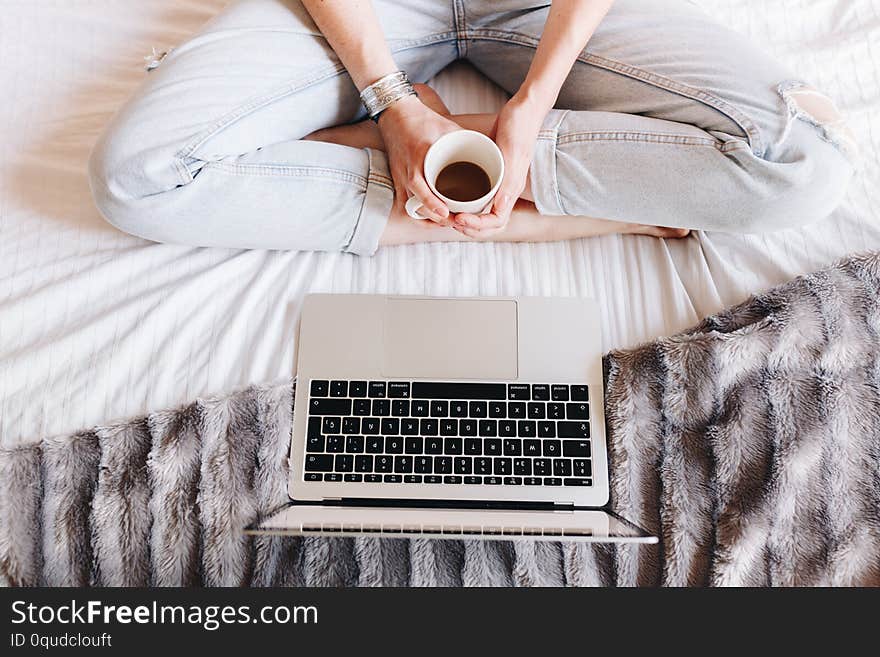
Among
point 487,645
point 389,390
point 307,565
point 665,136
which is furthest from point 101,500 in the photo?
point 665,136

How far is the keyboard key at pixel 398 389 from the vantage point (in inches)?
34.9

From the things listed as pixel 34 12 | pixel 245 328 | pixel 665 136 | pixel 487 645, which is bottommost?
pixel 487 645

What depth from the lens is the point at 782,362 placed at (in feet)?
2.84

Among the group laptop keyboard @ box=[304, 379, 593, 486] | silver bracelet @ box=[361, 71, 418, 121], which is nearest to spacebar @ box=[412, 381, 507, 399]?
laptop keyboard @ box=[304, 379, 593, 486]

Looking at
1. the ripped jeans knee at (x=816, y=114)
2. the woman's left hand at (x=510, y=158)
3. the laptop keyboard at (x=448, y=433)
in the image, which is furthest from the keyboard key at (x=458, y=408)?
the ripped jeans knee at (x=816, y=114)

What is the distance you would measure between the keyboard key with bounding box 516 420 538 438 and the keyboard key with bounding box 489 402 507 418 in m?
0.02

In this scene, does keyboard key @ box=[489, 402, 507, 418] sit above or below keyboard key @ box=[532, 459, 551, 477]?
above

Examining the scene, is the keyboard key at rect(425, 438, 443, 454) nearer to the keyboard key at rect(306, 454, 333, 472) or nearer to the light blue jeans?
the keyboard key at rect(306, 454, 333, 472)

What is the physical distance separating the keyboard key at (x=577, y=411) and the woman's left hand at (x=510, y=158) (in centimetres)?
26

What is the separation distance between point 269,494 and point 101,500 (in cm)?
22

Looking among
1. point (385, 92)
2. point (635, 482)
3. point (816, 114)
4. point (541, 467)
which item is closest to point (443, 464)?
point (541, 467)

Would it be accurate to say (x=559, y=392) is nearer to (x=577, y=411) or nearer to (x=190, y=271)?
(x=577, y=411)

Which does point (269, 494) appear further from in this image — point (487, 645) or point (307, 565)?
point (487, 645)

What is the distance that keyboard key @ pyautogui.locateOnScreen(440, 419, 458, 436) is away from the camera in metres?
0.87
